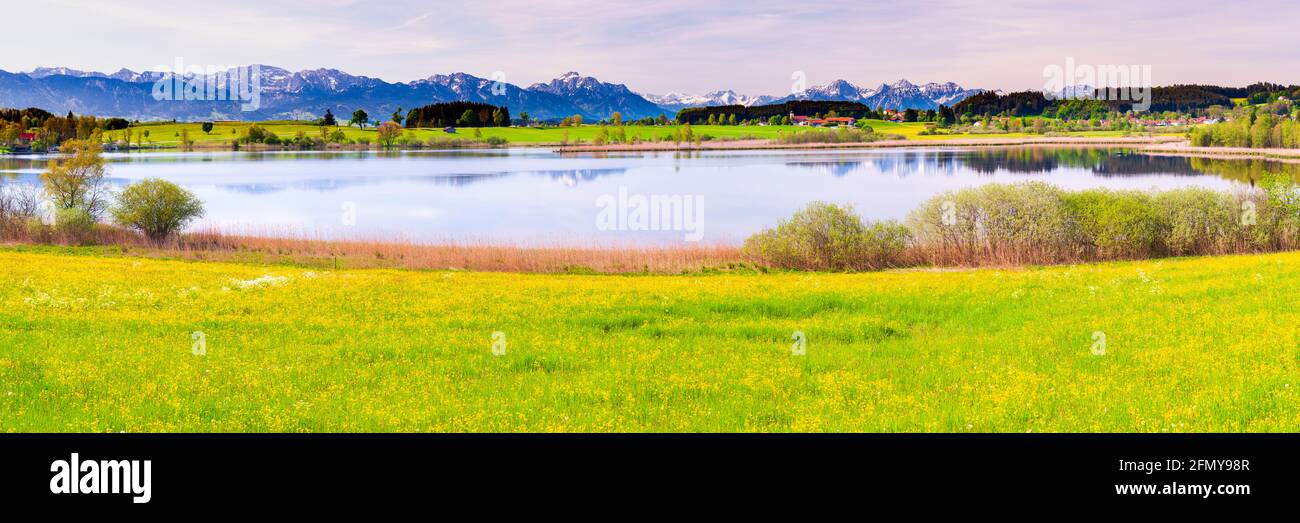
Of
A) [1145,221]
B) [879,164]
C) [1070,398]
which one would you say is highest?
[879,164]

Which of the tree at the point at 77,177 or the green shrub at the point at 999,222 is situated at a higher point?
the tree at the point at 77,177

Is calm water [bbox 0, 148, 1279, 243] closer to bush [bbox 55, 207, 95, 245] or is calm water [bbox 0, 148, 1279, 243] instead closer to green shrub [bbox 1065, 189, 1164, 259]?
bush [bbox 55, 207, 95, 245]

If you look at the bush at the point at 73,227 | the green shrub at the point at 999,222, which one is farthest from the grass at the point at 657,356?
the bush at the point at 73,227

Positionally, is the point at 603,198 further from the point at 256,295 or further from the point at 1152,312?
Answer: the point at 1152,312

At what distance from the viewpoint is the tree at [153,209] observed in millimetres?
63781

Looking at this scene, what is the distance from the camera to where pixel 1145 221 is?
51250 mm

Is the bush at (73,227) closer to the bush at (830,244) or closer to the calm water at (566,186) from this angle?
the calm water at (566,186)

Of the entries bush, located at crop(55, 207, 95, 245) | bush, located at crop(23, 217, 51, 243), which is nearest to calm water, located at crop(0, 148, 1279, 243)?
bush, located at crop(55, 207, 95, 245)

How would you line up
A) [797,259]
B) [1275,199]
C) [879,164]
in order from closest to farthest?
[797,259], [1275,199], [879,164]

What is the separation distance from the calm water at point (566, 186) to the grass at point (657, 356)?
37831 mm

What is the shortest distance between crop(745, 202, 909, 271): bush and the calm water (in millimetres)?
16855

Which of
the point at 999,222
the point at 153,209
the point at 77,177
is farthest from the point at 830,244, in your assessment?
the point at 77,177
